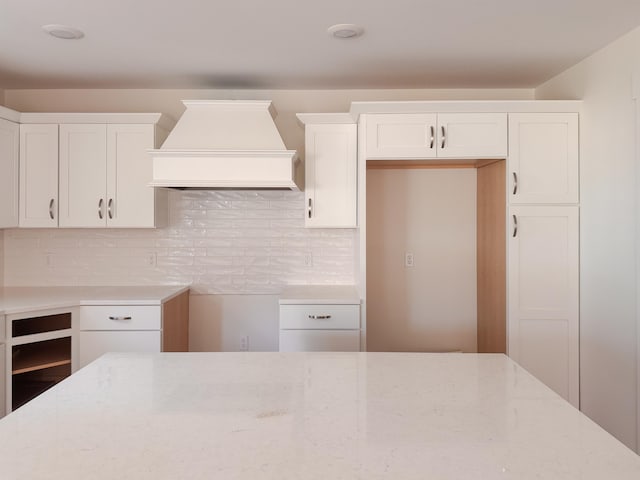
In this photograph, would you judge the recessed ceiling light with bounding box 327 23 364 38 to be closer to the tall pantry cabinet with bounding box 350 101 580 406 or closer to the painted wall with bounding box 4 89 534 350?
the tall pantry cabinet with bounding box 350 101 580 406

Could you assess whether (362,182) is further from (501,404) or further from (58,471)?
(58,471)

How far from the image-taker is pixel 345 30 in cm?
241

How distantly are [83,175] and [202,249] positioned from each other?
37.4 inches

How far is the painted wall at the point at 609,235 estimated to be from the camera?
2.43 metres

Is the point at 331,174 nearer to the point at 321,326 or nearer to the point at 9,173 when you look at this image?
the point at 321,326

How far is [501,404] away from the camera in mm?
1218

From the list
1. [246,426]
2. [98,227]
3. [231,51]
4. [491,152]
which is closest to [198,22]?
[231,51]

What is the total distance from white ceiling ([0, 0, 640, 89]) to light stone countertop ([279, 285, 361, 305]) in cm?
145

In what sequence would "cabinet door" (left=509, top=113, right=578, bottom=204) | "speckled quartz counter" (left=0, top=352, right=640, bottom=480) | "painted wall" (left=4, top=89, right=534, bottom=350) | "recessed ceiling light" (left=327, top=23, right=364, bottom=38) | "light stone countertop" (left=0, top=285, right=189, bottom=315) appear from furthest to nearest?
"painted wall" (left=4, top=89, right=534, bottom=350) < "cabinet door" (left=509, top=113, right=578, bottom=204) < "light stone countertop" (left=0, top=285, right=189, bottom=315) < "recessed ceiling light" (left=327, top=23, right=364, bottom=38) < "speckled quartz counter" (left=0, top=352, right=640, bottom=480)

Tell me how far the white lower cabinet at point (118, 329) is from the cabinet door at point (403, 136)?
1.68m

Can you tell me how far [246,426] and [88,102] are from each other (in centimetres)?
325

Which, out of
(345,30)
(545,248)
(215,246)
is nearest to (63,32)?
(345,30)

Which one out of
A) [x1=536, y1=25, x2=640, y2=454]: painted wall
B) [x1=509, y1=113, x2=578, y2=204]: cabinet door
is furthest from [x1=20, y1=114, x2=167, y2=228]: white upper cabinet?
[x1=536, y1=25, x2=640, y2=454]: painted wall

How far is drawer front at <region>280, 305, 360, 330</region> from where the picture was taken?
9.62ft
